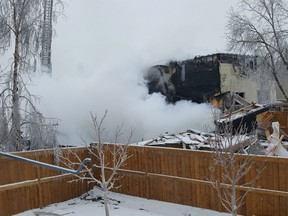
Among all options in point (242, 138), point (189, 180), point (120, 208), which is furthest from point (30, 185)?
point (242, 138)

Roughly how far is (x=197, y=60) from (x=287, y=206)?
1873 centimetres

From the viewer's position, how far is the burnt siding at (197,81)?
25984 millimetres

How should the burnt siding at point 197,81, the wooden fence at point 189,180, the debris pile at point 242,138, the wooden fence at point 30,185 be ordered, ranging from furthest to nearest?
the burnt siding at point 197,81 < the wooden fence at point 30,185 < the debris pile at point 242,138 < the wooden fence at point 189,180

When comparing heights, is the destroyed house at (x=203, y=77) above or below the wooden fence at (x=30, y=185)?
above

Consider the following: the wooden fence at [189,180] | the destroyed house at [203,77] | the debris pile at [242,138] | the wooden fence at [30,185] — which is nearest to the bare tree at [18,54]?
the wooden fence at [30,185]

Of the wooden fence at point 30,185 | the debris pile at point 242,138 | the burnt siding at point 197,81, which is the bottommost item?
the wooden fence at point 30,185

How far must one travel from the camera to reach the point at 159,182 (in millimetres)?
11383

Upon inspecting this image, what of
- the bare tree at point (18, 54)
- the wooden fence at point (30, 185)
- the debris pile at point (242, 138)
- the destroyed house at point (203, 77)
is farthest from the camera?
the destroyed house at point (203, 77)

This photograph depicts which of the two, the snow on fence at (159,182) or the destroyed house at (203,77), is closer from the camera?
the snow on fence at (159,182)

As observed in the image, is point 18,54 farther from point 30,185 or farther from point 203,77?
point 203,77

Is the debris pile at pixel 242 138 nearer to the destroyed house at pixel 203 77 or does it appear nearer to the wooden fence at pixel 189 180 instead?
the wooden fence at pixel 189 180

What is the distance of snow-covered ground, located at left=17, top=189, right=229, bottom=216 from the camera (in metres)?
10.6

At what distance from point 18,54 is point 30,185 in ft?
17.8

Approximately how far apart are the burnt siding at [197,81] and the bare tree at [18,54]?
1442cm
